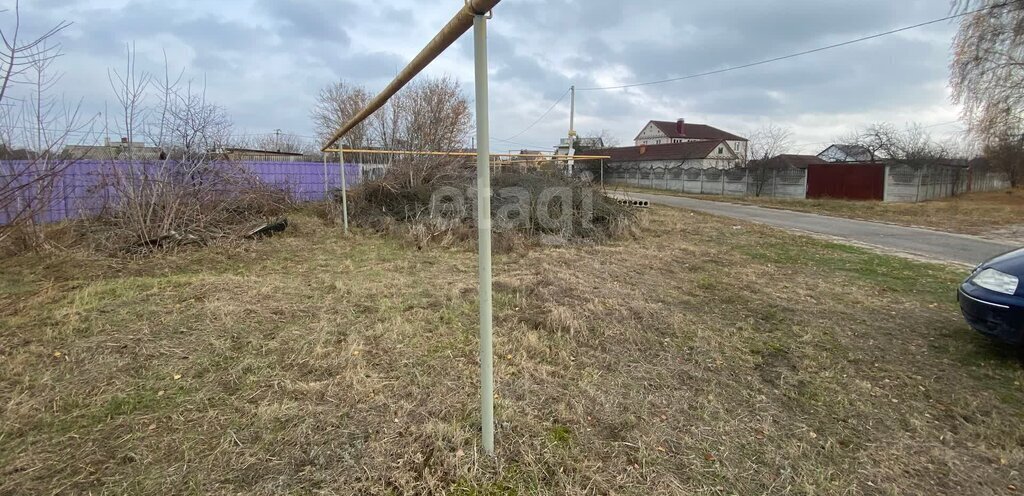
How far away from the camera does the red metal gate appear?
19.3 m

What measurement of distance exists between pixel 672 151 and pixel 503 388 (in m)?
46.1

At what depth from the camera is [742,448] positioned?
2180 millimetres

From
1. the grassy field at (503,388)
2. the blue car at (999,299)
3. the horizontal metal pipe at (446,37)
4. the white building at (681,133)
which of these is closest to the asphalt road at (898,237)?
the grassy field at (503,388)

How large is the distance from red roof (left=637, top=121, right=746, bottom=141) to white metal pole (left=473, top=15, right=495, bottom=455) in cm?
6396

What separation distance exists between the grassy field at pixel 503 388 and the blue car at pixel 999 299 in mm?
313

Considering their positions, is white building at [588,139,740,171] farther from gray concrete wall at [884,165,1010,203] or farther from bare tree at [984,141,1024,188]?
bare tree at [984,141,1024,188]

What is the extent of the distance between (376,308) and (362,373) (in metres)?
1.39

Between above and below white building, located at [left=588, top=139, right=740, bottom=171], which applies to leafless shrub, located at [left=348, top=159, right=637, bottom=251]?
below

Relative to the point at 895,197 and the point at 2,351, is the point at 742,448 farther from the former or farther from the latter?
the point at 895,197

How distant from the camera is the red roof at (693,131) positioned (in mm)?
60300

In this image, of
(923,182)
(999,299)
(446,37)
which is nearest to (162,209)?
(446,37)

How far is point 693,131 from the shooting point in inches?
2425

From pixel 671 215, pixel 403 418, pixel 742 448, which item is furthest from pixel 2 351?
pixel 671 215

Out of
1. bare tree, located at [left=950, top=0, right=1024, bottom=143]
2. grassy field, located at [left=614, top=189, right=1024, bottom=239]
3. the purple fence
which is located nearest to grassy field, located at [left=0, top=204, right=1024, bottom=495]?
the purple fence
